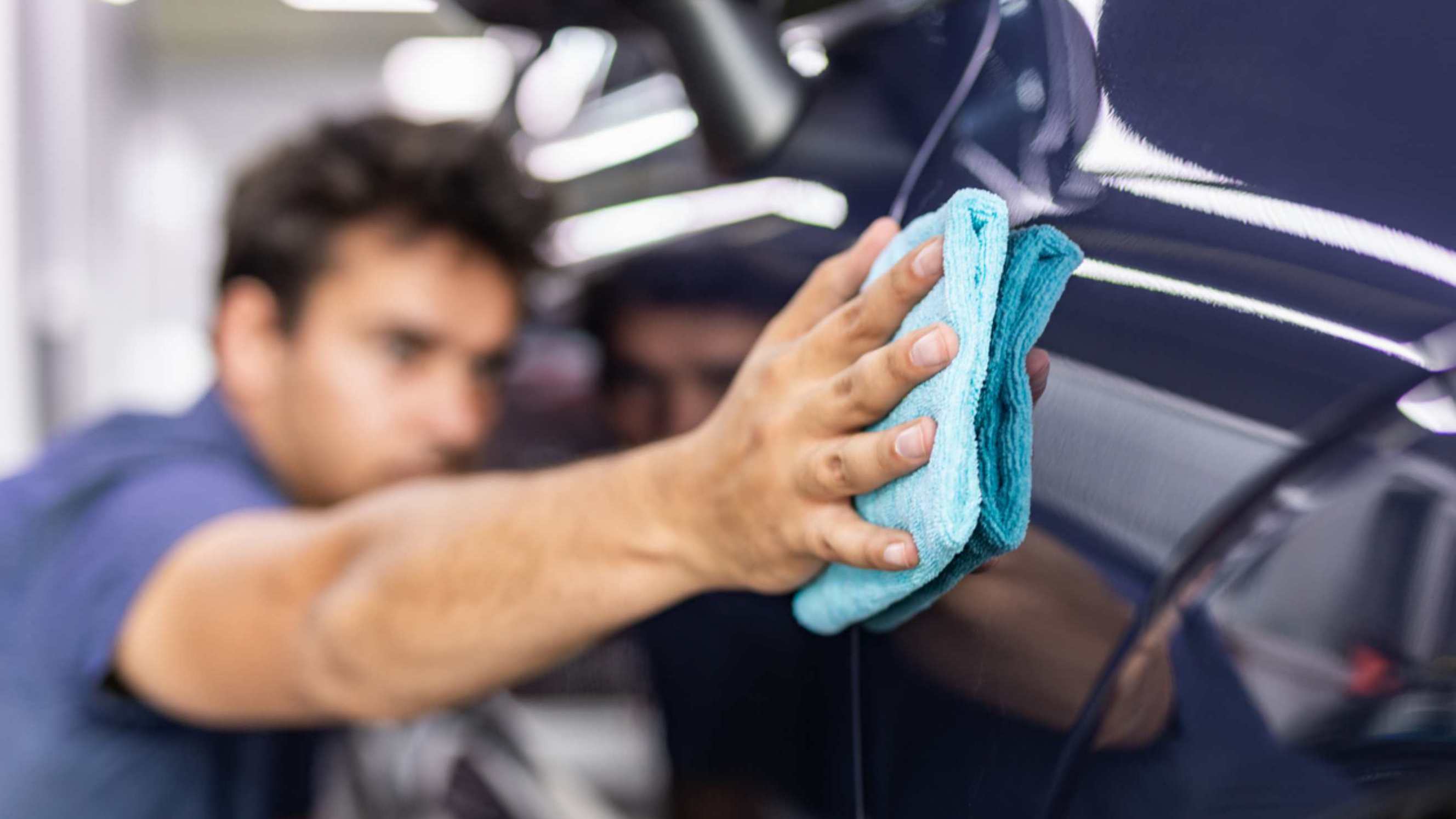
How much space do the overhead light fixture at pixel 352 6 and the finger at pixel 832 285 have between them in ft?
8.37

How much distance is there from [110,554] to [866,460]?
92 cm

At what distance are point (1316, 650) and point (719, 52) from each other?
0.59 metres

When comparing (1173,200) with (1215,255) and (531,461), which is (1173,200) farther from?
(531,461)

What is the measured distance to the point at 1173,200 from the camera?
435mm

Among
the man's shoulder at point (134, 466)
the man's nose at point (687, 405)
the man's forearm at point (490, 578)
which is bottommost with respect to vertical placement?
the man's shoulder at point (134, 466)

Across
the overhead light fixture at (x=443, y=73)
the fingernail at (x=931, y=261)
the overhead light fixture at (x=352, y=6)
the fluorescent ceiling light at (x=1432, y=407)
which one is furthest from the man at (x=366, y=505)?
the overhead light fixture at (x=443, y=73)

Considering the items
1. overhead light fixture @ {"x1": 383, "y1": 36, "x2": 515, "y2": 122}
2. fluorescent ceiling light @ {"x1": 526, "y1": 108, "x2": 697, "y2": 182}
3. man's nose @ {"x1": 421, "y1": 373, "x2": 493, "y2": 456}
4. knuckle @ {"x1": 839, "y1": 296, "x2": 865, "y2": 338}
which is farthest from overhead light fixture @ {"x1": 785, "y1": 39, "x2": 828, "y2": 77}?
overhead light fixture @ {"x1": 383, "y1": 36, "x2": 515, "y2": 122}

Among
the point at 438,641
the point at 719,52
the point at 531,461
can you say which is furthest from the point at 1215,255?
the point at 531,461

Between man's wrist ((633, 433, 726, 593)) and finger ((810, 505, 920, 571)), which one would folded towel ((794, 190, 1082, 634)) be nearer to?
finger ((810, 505, 920, 571))

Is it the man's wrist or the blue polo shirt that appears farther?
the blue polo shirt

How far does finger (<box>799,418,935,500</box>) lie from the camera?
45 cm

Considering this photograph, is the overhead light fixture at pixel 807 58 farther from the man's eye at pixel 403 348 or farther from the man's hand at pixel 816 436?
the man's eye at pixel 403 348

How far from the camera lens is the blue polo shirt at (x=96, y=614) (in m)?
1.12

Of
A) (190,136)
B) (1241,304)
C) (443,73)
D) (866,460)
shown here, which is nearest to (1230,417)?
(1241,304)
